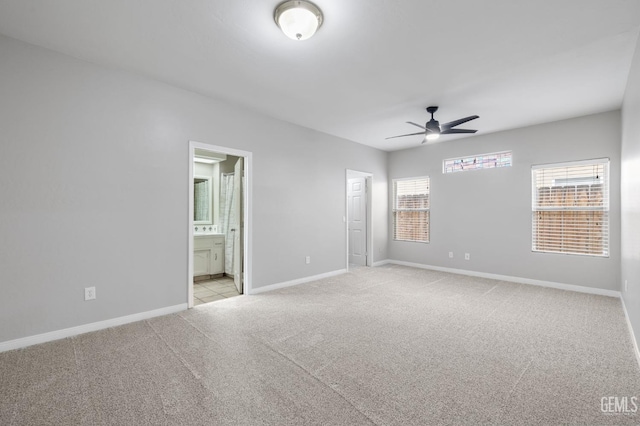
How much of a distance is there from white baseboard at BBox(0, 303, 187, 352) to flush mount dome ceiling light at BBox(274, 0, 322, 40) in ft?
10.7

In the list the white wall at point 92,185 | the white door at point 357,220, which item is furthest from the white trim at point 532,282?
the white wall at point 92,185

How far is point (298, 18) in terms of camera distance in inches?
86.6

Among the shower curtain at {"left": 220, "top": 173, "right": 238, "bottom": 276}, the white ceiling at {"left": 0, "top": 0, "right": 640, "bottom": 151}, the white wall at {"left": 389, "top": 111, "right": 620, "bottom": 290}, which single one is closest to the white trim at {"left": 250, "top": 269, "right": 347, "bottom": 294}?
the shower curtain at {"left": 220, "top": 173, "right": 238, "bottom": 276}

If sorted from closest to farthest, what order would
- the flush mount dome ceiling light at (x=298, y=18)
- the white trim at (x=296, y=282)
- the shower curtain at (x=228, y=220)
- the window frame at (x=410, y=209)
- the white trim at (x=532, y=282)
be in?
the flush mount dome ceiling light at (x=298, y=18) → the white trim at (x=532, y=282) → the white trim at (x=296, y=282) → the shower curtain at (x=228, y=220) → the window frame at (x=410, y=209)

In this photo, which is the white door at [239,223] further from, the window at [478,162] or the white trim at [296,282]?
the window at [478,162]

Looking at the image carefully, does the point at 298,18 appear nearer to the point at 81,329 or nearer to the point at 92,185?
the point at 92,185

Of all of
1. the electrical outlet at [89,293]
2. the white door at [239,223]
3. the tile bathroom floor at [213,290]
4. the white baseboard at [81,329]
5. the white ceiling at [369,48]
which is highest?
the white ceiling at [369,48]

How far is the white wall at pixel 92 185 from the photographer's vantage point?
2.63 meters

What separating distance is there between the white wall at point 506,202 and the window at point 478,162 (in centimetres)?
10

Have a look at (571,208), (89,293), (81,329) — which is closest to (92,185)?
(89,293)

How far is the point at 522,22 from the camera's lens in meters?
2.38

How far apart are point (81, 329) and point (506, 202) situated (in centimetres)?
637

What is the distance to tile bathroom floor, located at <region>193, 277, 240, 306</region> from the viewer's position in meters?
4.29

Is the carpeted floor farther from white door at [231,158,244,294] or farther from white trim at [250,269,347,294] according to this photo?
white door at [231,158,244,294]
